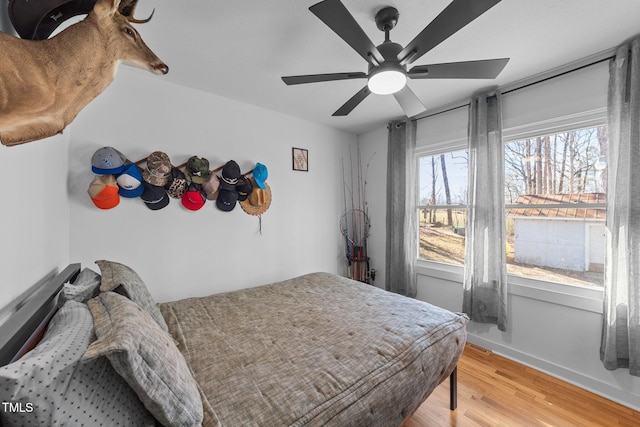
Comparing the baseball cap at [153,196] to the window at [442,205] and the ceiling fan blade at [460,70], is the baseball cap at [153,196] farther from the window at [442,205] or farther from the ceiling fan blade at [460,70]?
the window at [442,205]

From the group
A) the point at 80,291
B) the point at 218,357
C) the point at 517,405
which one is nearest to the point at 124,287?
the point at 80,291

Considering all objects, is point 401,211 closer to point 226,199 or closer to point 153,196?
point 226,199

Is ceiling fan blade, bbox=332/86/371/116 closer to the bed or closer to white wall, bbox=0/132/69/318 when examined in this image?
the bed

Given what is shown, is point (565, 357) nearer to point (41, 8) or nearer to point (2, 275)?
point (2, 275)

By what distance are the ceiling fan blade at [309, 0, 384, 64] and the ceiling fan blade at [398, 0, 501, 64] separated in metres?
0.17

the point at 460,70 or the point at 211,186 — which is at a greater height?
the point at 460,70

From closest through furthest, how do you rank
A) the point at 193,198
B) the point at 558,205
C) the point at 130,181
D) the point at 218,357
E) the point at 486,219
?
1. the point at 218,357
2. the point at 130,181
3. the point at 558,205
4. the point at 193,198
5. the point at 486,219

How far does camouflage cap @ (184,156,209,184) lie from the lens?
2.19 m

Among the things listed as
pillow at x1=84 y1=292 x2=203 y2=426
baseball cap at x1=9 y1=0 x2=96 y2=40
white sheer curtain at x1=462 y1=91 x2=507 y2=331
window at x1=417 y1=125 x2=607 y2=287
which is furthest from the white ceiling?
pillow at x1=84 y1=292 x2=203 y2=426

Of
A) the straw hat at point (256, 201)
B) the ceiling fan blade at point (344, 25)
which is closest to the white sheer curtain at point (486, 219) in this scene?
the ceiling fan blade at point (344, 25)

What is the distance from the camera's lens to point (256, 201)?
262 centimetres

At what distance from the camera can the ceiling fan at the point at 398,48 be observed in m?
1.08

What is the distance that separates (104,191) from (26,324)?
1362 mm

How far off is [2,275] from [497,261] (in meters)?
3.12
